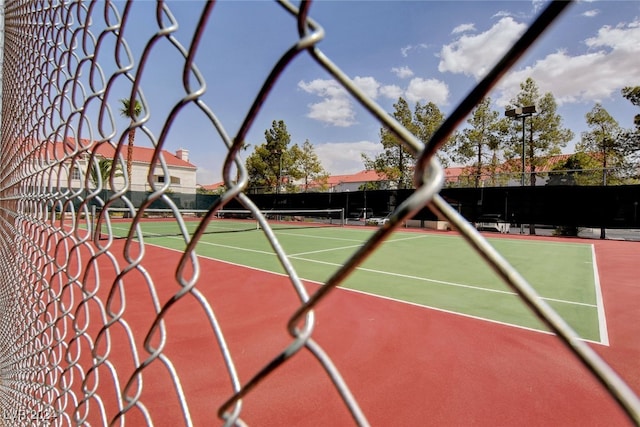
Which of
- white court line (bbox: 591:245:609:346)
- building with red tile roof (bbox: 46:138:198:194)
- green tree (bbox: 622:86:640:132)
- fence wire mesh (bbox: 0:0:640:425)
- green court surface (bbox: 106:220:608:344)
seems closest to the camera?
fence wire mesh (bbox: 0:0:640:425)

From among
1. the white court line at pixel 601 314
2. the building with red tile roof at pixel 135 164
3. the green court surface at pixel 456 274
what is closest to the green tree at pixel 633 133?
the green court surface at pixel 456 274

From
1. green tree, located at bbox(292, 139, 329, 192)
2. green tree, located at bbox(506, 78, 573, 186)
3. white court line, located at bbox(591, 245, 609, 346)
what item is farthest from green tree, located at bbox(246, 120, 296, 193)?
white court line, located at bbox(591, 245, 609, 346)

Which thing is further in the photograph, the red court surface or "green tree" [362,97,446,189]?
"green tree" [362,97,446,189]

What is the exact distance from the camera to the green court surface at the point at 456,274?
12.9 feet

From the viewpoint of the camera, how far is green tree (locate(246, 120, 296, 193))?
29641mm

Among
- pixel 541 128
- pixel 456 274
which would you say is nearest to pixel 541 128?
pixel 541 128

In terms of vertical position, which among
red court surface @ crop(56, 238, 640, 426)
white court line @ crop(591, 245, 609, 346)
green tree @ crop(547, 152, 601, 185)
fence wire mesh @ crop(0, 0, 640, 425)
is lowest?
red court surface @ crop(56, 238, 640, 426)

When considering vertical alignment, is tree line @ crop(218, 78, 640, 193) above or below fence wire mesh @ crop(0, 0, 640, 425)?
above

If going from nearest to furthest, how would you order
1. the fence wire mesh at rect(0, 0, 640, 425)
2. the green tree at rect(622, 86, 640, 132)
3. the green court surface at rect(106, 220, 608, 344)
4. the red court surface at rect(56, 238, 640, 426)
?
the fence wire mesh at rect(0, 0, 640, 425) < the red court surface at rect(56, 238, 640, 426) < the green court surface at rect(106, 220, 608, 344) < the green tree at rect(622, 86, 640, 132)

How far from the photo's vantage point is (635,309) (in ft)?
13.4

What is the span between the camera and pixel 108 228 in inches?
43.9

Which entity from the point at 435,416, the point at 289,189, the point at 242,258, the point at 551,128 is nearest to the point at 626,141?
the point at 551,128

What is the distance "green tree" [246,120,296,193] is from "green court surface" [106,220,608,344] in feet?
65.9

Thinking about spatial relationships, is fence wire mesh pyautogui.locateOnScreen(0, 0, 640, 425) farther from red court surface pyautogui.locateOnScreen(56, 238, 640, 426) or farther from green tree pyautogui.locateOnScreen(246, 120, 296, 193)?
green tree pyautogui.locateOnScreen(246, 120, 296, 193)
